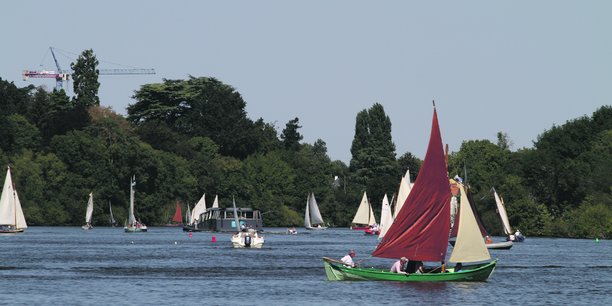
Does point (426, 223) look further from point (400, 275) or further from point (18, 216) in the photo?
point (18, 216)

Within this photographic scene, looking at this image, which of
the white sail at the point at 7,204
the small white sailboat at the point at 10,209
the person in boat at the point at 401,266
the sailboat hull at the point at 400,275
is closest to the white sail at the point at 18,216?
the small white sailboat at the point at 10,209

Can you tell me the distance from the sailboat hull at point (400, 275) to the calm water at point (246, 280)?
580 mm

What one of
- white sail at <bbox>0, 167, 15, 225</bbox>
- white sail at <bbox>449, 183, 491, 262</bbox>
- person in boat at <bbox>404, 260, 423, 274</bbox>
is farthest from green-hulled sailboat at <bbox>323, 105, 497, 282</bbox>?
white sail at <bbox>0, 167, 15, 225</bbox>

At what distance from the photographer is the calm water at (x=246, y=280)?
245 feet

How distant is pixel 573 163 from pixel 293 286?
121 metres

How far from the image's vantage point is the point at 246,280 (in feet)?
A: 291

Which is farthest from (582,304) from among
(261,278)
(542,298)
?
(261,278)

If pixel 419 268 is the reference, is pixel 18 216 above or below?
above

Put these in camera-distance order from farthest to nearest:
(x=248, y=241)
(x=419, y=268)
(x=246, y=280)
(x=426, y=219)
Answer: (x=248, y=241)
(x=246, y=280)
(x=419, y=268)
(x=426, y=219)

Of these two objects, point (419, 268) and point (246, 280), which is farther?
point (246, 280)

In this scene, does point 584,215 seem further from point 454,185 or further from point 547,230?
point 454,185

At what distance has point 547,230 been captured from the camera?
7820 inches

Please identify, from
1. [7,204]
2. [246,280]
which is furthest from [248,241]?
[246,280]

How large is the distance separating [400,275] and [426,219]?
3.56 m
